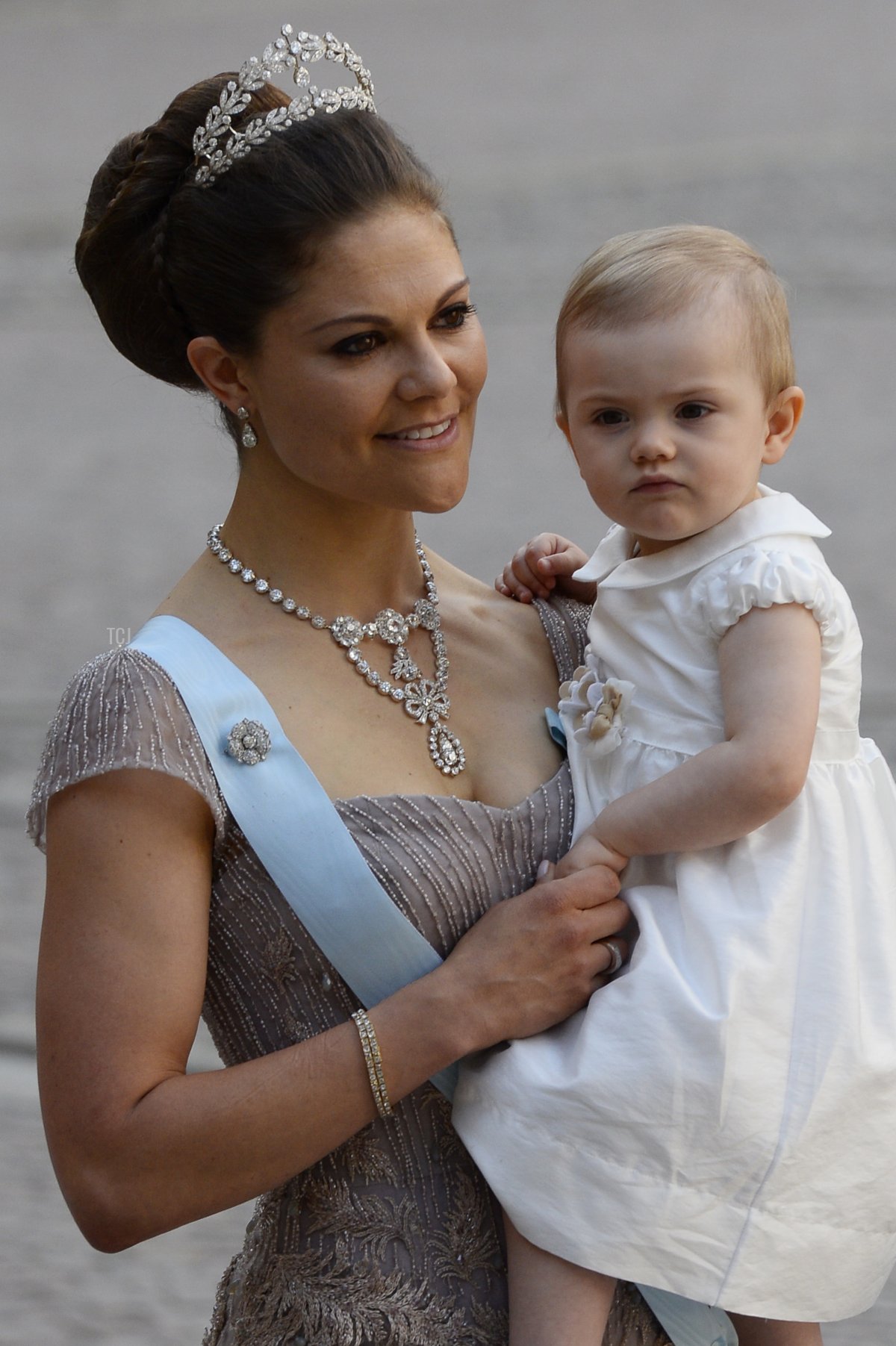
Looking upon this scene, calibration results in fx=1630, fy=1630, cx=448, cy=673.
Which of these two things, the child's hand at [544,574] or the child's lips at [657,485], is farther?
the child's hand at [544,574]

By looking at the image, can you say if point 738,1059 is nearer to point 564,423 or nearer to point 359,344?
point 564,423

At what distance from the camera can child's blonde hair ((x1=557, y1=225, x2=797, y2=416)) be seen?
62.9 inches

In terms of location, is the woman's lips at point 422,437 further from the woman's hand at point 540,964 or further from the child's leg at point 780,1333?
the child's leg at point 780,1333

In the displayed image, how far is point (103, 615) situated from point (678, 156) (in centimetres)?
401

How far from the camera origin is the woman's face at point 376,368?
1.66 m

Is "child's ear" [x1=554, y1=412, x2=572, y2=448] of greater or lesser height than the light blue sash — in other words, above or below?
above

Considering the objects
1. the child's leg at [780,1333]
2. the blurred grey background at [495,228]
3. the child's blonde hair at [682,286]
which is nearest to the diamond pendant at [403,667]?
the child's blonde hair at [682,286]

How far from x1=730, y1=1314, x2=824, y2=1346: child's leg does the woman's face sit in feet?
2.93

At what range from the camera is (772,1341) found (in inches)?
64.1

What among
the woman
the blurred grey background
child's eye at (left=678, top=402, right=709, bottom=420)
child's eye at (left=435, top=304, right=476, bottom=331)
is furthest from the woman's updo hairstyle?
the blurred grey background

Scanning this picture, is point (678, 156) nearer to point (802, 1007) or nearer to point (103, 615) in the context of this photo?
point (103, 615)

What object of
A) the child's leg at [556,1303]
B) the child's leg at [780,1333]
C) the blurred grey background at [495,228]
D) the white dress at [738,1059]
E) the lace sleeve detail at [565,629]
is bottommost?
the child's leg at [780,1333]

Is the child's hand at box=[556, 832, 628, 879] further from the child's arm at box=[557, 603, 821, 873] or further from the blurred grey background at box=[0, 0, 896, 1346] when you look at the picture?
the blurred grey background at box=[0, 0, 896, 1346]

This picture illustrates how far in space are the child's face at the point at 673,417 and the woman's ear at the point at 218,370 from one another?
387mm
